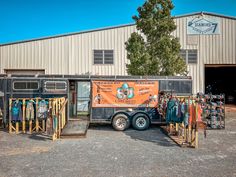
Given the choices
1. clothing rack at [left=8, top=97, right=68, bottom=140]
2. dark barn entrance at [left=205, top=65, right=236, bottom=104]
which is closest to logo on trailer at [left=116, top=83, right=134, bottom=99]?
clothing rack at [left=8, top=97, right=68, bottom=140]

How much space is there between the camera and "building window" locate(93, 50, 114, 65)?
18250mm

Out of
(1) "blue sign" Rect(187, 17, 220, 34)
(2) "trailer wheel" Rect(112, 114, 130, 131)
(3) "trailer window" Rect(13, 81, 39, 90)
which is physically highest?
(1) "blue sign" Rect(187, 17, 220, 34)

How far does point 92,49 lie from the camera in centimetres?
1823

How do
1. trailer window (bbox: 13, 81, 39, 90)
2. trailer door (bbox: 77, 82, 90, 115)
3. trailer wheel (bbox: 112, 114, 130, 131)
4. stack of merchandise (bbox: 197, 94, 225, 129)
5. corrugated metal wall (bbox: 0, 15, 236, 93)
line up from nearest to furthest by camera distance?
trailer wheel (bbox: 112, 114, 130, 131) → trailer window (bbox: 13, 81, 39, 90) → stack of merchandise (bbox: 197, 94, 225, 129) → trailer door (bbox: 77, 82, 90, 115) → corrugated metal wall (bbox: 0, 15, 236, 93)

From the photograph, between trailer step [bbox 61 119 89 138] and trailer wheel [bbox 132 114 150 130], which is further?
trailer wheel [bbox 132 114 150 130]

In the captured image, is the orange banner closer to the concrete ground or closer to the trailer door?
the concrete ground

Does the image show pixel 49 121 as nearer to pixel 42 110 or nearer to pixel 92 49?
pixel 42 110

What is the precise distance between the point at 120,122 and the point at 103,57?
9331 millimetres

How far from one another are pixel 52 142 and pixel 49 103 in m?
2.20

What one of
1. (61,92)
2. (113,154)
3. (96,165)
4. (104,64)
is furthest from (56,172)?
(104,64)

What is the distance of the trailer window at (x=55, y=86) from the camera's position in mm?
11086

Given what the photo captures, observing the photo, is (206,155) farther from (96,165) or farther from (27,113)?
(27,113)

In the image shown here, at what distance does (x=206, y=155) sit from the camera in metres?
6.73

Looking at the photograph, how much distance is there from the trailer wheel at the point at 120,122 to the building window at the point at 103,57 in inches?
Answer: 349
